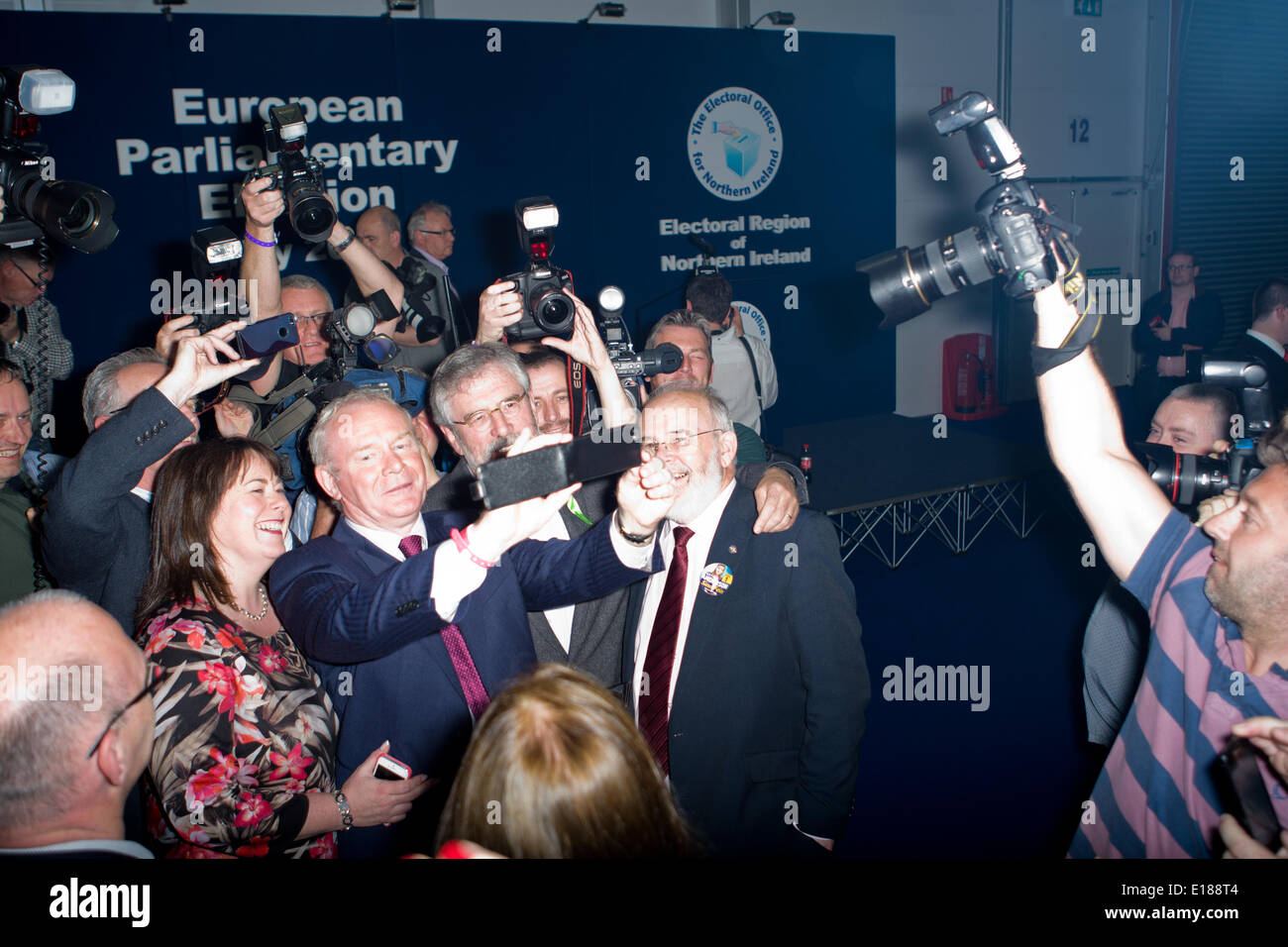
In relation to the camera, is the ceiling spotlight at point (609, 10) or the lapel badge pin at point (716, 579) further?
the ceiling spotlight at point (609, 10)

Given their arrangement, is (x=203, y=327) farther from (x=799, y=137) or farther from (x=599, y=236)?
(x=799, y=137)

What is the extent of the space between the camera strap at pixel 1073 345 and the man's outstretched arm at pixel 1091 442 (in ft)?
0.04

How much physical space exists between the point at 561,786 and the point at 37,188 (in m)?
2.49

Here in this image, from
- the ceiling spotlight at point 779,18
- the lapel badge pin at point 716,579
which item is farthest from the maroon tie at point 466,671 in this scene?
the ceiling spotlight at point 779,18

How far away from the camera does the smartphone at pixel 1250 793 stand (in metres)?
1.48

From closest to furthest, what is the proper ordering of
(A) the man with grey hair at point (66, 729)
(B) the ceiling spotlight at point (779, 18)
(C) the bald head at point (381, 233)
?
(A) the man with grey hair at point (66, 729) → (C) the bald head at point (381, 233) → (B) the ceiling spotlight at point (779, 18)

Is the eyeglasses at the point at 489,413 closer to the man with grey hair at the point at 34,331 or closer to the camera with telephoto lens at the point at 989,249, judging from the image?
the camera with telephoto lens at the point at 989,249

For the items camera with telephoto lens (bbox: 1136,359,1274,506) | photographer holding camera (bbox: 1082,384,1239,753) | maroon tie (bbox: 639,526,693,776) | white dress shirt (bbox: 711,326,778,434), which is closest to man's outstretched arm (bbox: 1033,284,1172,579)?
camera with telephoto lens (bbox: 1136,359,1274,506)

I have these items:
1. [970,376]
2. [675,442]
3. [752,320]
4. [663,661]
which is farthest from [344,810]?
[970,376]

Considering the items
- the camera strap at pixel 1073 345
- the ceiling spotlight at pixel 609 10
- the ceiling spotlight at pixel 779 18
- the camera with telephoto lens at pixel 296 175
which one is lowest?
the camera strap at pixel 1073 345

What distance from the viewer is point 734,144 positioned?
7.65 meters

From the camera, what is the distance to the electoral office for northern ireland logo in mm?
7527

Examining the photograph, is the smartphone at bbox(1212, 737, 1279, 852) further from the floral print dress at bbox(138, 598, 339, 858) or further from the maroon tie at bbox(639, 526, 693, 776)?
the floral print dress at bbox(138, 598, 339, 858)

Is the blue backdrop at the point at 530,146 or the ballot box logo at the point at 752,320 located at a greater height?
the blue backdrop at the point at 530,146
